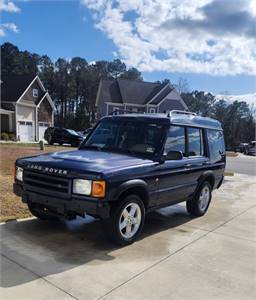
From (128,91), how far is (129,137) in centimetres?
4297

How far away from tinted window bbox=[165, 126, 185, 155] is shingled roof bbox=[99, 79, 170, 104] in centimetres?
4101

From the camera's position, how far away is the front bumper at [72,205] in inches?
175

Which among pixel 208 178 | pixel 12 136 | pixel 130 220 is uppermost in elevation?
pixel 12 136

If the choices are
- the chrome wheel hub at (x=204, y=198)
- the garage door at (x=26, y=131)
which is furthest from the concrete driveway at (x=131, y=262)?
the garage door at (x=26, y=131)

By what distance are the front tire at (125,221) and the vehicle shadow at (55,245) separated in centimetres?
15

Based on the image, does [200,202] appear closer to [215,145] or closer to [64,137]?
[215,145]

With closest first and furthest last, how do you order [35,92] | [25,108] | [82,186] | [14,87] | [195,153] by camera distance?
[82,186]
[195,153]
[25,108]
[14,87]
[35,92]

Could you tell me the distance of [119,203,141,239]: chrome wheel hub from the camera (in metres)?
4.92

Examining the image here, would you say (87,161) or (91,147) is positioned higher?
(91,147)

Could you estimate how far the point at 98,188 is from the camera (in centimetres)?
446

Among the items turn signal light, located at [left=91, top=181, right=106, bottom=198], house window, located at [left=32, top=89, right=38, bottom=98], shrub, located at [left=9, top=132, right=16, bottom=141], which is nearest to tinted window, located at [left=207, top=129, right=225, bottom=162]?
turn signal light, located at [left=91, top=181, right=106, bottom=198]

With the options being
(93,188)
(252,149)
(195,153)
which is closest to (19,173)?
(93,188)

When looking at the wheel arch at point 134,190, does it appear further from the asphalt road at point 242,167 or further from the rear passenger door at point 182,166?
the asphalt road at point 242,167

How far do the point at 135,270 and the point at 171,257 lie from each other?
2.33ft
